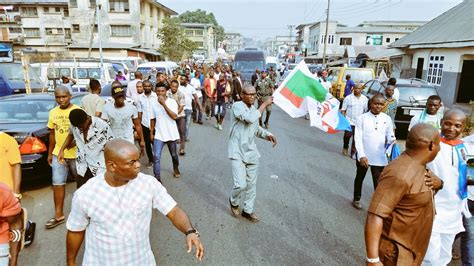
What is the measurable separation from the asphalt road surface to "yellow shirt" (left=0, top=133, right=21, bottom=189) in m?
1.05

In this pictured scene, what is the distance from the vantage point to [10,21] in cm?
3922

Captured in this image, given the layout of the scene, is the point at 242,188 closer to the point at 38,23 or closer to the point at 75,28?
the point at 75,28

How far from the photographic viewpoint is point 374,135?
462cm

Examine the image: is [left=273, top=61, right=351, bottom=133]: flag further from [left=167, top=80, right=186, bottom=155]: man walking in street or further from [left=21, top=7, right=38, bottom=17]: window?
[left=21, top=7, right=38, bottom=17]: window

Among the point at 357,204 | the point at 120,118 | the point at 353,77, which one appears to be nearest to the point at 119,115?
the point at 120,118

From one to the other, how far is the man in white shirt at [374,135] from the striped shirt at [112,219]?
11.0 feet

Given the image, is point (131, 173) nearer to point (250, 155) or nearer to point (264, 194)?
point (250, 155)

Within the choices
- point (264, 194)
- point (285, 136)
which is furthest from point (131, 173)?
point (285, 136)

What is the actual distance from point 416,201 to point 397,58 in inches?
977

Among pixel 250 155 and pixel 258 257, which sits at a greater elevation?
pixel 250 155

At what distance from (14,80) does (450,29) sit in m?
19.8

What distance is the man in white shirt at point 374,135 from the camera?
4.59 metres

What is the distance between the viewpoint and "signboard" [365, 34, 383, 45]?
49.6 m

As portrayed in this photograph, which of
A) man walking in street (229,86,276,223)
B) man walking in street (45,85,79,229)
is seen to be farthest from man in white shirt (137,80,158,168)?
man walking in street (229,86,276,223)
